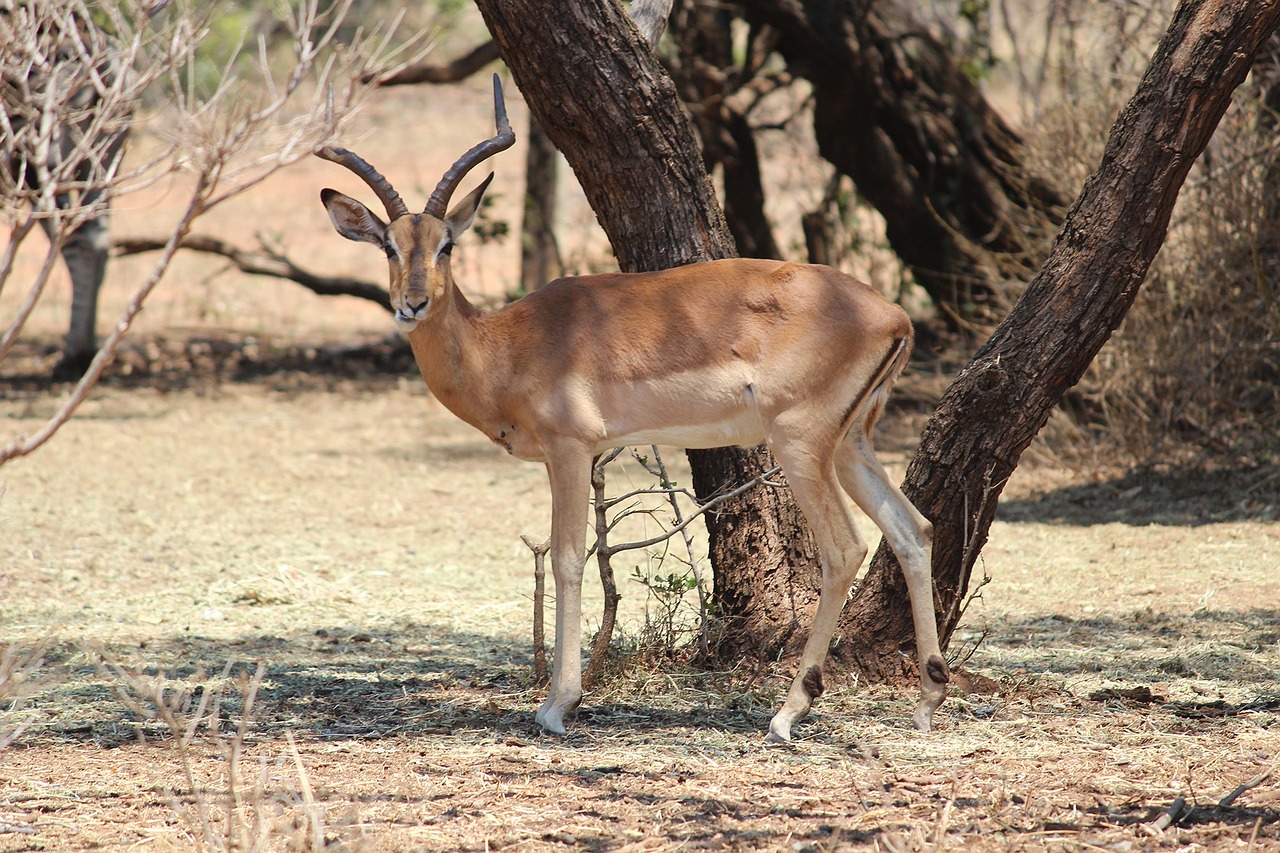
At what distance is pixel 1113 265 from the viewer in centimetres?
517

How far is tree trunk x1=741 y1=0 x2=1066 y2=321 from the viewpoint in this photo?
11688mm

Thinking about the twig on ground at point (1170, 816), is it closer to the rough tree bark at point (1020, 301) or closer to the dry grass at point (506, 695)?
Result: the dry grass at point (506, 695)

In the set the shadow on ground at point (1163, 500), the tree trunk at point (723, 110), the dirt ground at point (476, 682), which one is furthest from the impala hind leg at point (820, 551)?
the tree trunk at point (723, 110)

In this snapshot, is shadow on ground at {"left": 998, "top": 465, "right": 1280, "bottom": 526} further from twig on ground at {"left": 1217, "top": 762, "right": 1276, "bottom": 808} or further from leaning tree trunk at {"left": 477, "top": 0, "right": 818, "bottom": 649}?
twig on ground at {"left": 1217, "top": 762, "right": 1276, "bottom": 808}

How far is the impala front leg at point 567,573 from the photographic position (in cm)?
496

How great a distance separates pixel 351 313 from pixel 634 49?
519 inches

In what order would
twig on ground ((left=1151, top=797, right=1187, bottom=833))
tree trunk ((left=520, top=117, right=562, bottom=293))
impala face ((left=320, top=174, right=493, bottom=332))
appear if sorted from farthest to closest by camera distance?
tree trunk ((left=520, top=117, right=562, bottom=293))
impala face ((left=320, top=174, right=493, bottom=332))
twig on ground ((left=1151, top=797, right=1187, bottom=833))

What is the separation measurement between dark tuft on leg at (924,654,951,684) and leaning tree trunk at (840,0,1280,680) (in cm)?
43

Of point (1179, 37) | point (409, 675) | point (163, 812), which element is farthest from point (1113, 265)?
point (163, 812)

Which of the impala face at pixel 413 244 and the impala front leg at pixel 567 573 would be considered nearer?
the impala face at pixel 413 244

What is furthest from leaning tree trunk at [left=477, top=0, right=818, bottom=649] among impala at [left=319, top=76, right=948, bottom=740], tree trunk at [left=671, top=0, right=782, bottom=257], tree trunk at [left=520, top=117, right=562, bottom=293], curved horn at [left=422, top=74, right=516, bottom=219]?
tree trunk at [left=520, top=117, right=562, bottom=293]

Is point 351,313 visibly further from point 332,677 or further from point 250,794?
point 250,794

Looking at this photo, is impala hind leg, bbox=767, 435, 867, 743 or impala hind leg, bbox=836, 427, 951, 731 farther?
impala hind leg, bbox=836, 427, 951, 731

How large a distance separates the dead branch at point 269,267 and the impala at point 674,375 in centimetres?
897
